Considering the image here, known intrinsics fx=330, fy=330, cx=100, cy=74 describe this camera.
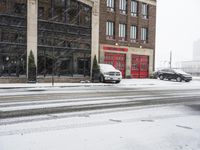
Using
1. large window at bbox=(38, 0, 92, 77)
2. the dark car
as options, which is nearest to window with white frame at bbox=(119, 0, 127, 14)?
large window at bbox=(38, 0, 92, 77)

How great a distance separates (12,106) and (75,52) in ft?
65.2

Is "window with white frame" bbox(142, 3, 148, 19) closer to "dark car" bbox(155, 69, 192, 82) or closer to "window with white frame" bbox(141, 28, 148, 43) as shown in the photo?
"window with white frame" bbox(141, 28, 148, 43)

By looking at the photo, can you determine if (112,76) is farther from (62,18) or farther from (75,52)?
(62,18)

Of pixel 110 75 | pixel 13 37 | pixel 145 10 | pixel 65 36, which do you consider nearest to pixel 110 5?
pixel 145 10

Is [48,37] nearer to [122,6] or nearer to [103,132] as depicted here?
[122,6]

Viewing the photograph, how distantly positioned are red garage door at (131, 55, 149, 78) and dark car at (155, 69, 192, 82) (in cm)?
220

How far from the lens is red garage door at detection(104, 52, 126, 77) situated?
38.4m

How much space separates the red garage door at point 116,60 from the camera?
3841 centimetres

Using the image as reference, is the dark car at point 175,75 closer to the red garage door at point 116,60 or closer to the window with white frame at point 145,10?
the red garage door at point 116,60

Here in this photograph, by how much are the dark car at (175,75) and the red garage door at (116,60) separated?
15.6 feet

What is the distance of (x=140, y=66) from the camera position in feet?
140

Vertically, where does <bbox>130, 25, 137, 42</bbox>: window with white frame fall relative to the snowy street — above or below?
above

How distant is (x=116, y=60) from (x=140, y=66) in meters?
4.65

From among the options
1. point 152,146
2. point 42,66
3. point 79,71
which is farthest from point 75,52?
point 152,146
